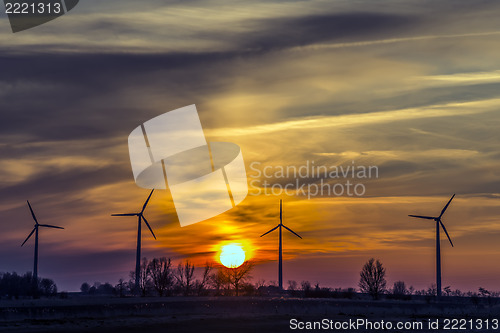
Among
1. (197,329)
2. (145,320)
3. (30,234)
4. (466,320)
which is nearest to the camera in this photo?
(197,329)

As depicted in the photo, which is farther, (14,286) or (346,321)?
(14,286)

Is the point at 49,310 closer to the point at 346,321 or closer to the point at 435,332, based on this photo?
the point at 346,321

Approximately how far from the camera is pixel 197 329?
3145 inches

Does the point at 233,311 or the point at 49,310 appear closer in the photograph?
the point at 49,310

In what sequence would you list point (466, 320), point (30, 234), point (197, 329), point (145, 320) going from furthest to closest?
1. point (30, 234)
2. point (466, 320)
3. point (145, 320)
4. point (197, 329)

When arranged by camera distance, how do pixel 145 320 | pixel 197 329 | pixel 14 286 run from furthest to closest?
pixel 14 286 → pixel 145 320 → pixel 197 329

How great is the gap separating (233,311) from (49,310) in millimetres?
25116

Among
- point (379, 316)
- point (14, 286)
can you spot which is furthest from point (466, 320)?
point (14, 286)

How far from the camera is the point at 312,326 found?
8944 centimetres

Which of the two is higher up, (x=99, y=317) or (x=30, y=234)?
(x=30, y=234)

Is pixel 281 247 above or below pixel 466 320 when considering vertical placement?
above

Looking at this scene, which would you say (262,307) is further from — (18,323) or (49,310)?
(18,323)

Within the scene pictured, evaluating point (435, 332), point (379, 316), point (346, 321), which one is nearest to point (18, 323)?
point (346, 321)

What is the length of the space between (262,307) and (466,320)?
97.6ft
